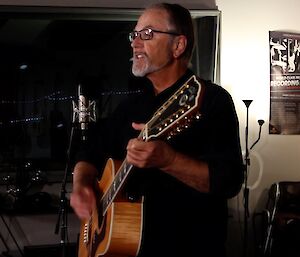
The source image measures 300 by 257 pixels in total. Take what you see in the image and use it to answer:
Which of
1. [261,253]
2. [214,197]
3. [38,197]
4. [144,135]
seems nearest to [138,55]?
[144,135]

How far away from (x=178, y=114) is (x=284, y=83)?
310 centimetres

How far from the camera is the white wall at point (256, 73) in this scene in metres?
3.93

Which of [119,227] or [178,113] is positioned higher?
[178,113]

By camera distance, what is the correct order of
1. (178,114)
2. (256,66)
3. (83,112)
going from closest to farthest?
1. (178,114)
2. (83,112)
3. (256,66)

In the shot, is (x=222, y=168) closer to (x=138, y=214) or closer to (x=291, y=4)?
(x=138, y=214)

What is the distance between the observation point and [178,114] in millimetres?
1178

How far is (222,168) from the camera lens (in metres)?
1.30

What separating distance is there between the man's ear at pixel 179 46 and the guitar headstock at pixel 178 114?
14.6 inches

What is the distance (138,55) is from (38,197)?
7.53ft

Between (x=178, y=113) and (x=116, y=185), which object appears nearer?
(x=178, y=113)

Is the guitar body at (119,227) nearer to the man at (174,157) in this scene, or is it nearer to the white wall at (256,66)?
the man at (174,157)

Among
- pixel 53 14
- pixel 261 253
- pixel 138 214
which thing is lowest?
pixel 261 253

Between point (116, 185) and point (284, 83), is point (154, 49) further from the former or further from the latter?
point (284, 83)

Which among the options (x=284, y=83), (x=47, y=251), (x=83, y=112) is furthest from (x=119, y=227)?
(x=284, y=83)
